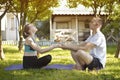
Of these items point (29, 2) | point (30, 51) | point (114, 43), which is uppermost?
point (29, 2)

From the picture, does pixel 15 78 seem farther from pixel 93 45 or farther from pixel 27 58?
pixel 93 45

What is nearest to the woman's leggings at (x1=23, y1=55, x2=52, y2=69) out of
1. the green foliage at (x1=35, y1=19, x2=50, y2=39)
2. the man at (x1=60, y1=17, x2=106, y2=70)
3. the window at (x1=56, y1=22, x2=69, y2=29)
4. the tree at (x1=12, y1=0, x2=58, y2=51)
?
the man at (x1=60, y1=17, x2=106, y2=70)

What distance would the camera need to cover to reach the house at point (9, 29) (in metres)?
34.7

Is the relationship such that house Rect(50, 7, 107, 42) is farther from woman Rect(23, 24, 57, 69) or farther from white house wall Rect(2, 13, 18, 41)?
woman Rect(23, 24, 57, 69)

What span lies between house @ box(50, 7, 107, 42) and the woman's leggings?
20.7 metres

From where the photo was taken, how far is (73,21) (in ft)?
112

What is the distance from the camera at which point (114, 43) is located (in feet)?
98.7

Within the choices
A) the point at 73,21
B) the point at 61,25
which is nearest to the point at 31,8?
the point at 73,21

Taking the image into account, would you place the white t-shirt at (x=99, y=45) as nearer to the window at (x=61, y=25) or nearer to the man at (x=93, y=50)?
the man at (x=93, y=50)

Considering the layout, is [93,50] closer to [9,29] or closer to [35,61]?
[35,61]

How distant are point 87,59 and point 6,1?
7.75 metres

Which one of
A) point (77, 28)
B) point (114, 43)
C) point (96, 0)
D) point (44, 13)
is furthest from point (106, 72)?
point (77, 28)

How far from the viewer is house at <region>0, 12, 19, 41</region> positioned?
34688 millimetres

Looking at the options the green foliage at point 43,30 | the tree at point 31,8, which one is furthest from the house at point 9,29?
the tree at point 31,8
